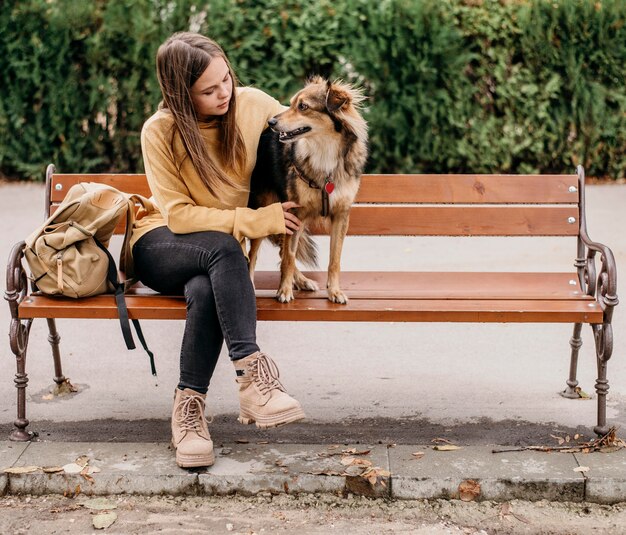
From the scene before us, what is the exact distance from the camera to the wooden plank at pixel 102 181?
4.57m

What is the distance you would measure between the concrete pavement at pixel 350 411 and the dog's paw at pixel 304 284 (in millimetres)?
539

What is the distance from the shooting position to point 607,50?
351 inches

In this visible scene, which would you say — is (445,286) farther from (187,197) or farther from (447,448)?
(187,197)

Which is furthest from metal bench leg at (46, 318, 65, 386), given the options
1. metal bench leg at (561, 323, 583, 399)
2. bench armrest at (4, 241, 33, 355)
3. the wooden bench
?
metal bench leg at (561, 323, 583, 399)

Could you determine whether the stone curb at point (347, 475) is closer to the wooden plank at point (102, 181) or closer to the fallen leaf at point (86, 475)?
the fallen leaf at point (86, 475)

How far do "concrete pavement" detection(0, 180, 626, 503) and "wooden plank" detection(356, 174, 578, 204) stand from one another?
0.91m

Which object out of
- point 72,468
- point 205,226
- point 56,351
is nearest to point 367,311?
point 205,226

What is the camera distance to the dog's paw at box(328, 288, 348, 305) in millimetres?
4016

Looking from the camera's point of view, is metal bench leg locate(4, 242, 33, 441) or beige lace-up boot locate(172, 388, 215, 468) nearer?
beige lace-up boot locate(172, 388, 215, 468)

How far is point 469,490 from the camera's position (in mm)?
3531

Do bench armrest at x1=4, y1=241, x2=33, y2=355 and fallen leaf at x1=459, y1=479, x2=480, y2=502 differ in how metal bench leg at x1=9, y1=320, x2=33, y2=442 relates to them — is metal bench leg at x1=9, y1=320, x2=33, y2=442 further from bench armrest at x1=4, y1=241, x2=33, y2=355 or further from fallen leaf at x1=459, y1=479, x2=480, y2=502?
fallen leaf at x1=459, y1=479, x2=480, y2=502

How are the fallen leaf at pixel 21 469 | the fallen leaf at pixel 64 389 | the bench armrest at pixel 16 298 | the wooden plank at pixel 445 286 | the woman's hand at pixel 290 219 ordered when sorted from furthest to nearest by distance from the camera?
the fallen leaf at pixel 64 389 → the wooden plank at pixel 445 286 → the woman's hand at pixel 290 219 → the bench armrest at pixel 16 298 → the fallen leaf at pixel 21 469

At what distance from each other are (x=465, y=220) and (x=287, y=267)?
99 centimetres

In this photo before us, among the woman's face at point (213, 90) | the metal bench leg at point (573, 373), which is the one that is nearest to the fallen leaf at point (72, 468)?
the woman's face at point (213, 90)
